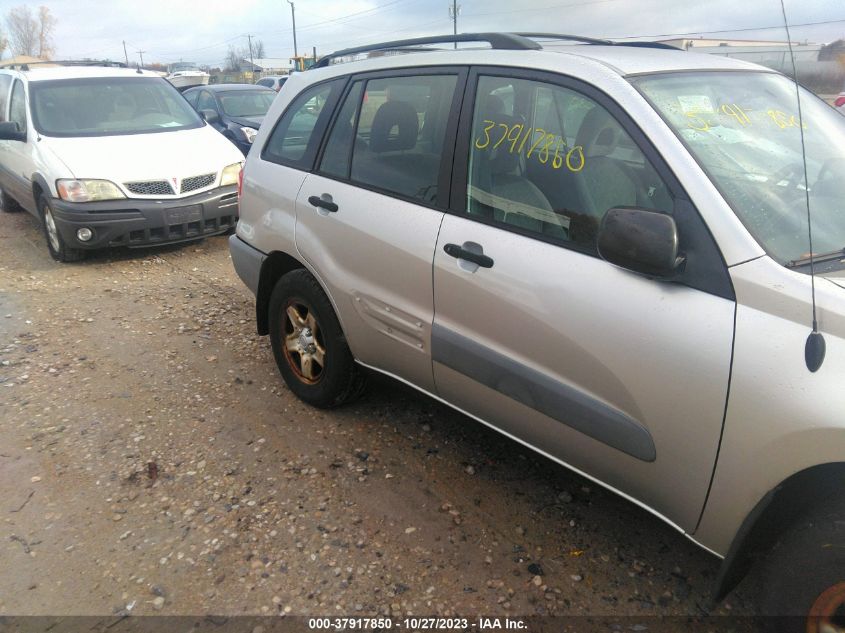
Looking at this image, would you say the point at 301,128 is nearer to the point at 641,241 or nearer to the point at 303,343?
the point at 303,343

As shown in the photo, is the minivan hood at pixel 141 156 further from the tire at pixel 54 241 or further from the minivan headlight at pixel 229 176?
the tire at pixel 54 241

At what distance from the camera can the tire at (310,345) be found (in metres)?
3.30

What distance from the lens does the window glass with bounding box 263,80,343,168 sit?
3.37 metres

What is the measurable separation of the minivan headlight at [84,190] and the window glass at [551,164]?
4.53 metres

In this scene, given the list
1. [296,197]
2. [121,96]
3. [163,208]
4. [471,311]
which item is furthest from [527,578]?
[121,96]

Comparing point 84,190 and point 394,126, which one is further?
point 84,190

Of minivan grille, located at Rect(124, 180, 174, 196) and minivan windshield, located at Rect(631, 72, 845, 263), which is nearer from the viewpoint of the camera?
minivan windshield, located at Rect(631, 72, 845, 263)

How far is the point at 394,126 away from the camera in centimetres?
299

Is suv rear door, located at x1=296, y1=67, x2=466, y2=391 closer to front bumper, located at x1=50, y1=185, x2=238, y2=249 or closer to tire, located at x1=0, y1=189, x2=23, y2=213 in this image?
front bumper, located at x1=50, y1=185, x2=238, y2=249

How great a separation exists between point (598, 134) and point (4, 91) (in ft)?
26.3

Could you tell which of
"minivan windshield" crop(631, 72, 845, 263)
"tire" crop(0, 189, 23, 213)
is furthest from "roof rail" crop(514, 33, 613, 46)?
"tire" crop(0, 189, 23, 213)

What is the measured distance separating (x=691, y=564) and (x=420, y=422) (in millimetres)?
1498

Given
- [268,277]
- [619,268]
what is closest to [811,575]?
[619,268]

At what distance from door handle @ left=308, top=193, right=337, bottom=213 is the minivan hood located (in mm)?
3556
